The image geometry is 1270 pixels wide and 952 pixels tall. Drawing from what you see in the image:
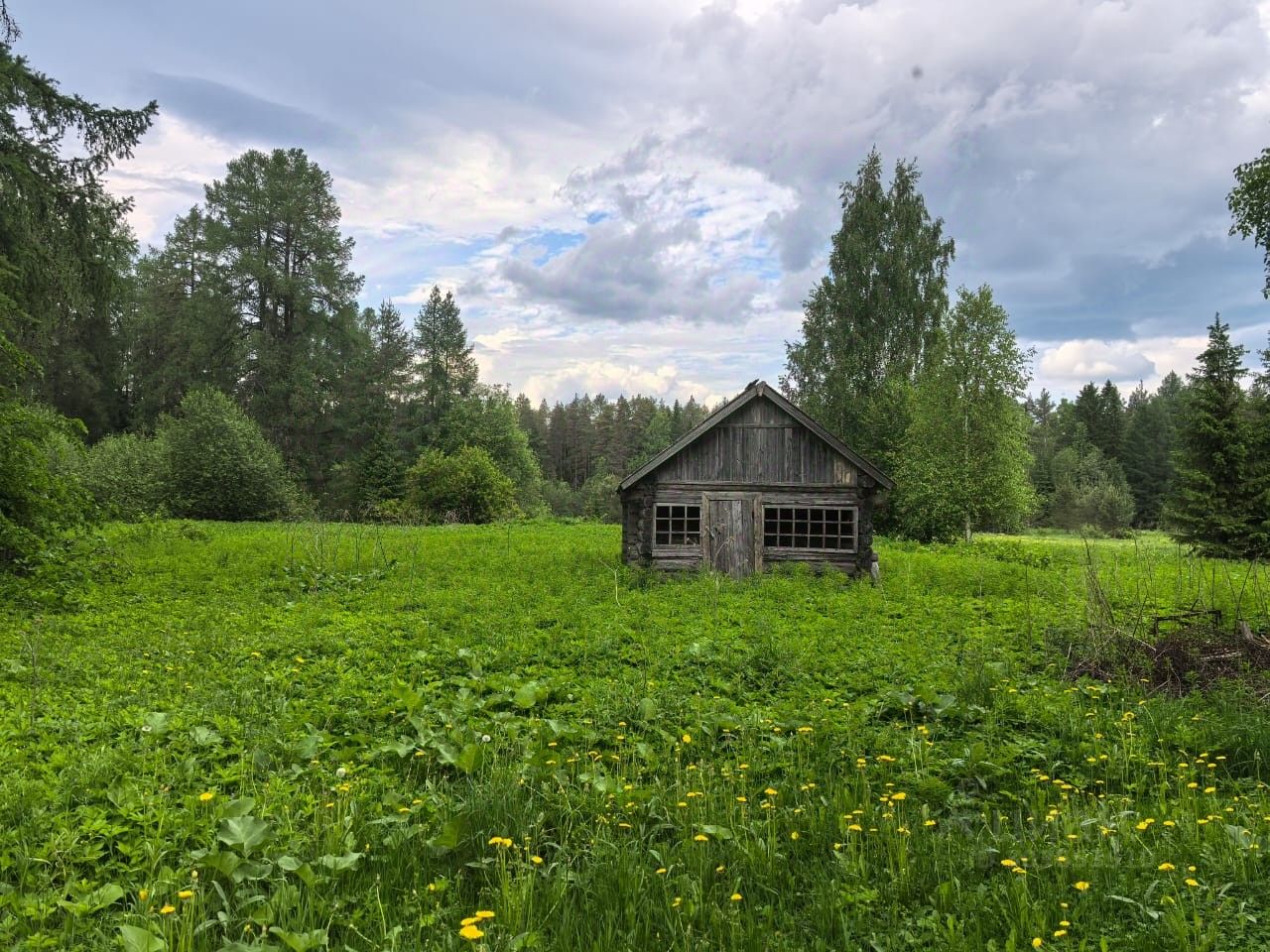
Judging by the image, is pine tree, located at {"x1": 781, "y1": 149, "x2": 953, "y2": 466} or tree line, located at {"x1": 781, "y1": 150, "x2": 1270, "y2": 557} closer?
tree line, located at {"x1": 781, "y1": 150, "x2": 1270, "y2": 557}

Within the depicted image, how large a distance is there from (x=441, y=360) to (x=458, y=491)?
12.8 m

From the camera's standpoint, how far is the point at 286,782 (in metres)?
5.43

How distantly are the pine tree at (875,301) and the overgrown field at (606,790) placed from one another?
24892mm

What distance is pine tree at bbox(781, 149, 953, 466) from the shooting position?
3472 cm

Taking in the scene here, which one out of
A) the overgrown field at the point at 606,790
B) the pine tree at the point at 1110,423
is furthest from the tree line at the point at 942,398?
the pine tree at the point at 1110,423

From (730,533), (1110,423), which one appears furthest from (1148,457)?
(730,533)

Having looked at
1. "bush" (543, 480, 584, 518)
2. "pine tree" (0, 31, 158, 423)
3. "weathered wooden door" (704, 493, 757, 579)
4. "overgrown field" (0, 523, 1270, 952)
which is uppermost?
"pine tree" (0, 31, 158, 423)

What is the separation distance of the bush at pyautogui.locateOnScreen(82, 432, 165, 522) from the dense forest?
0.11 metres

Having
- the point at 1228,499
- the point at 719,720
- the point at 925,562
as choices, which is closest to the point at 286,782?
the point at 719,720

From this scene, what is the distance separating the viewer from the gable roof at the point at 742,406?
18.0 meters

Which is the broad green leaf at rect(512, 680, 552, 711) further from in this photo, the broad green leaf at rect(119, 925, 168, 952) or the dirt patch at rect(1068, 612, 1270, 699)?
the dirt patch at rect(1068, 612, 1270, 699)

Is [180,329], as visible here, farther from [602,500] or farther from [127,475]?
[602,500]

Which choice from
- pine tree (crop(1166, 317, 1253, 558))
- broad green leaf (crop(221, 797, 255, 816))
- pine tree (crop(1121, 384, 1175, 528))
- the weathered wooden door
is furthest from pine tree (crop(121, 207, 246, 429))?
pine tree (crop(1121, 384, 1175, 528))

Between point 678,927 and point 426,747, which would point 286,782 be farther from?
point 678,927
